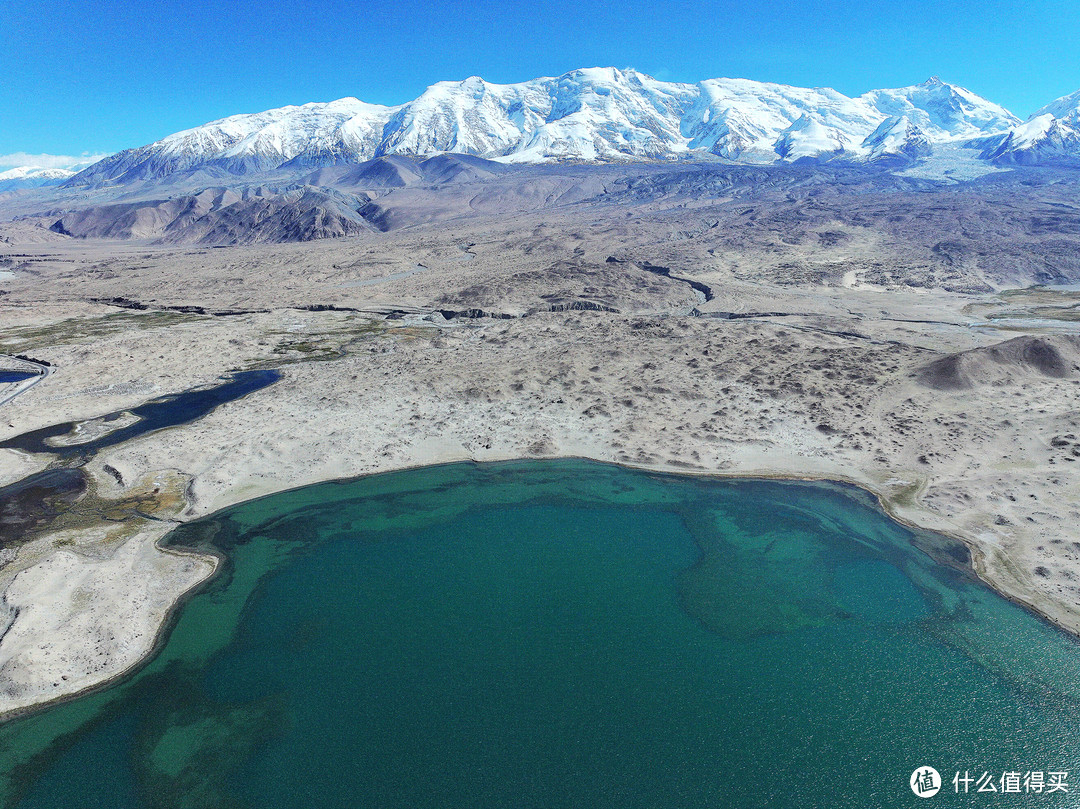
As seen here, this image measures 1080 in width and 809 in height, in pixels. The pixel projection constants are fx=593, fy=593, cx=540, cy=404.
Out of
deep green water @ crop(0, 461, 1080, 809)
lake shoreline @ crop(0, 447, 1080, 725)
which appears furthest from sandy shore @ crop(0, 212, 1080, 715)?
deep green water @ crop(0, 461, 1080, 809)

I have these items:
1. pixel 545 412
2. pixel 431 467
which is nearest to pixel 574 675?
pixel 431 467

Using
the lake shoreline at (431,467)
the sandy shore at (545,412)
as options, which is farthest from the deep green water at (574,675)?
the sandy shore at (545,412)

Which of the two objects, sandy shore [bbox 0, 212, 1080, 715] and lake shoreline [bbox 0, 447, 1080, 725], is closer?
lake shoreline [bbox 0, 447, 1080, 725]

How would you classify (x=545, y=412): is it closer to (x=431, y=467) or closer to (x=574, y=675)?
(x=431, y=467)

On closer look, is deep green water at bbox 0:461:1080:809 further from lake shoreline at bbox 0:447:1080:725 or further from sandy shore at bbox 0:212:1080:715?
sandy shore at bbox 0:212:1080:715

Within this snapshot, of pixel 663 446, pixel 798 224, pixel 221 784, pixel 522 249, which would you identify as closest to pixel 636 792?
pixel 221 784

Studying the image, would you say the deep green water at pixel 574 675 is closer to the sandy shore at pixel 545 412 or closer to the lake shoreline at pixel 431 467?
the lake shoreline at pixel 431 467
